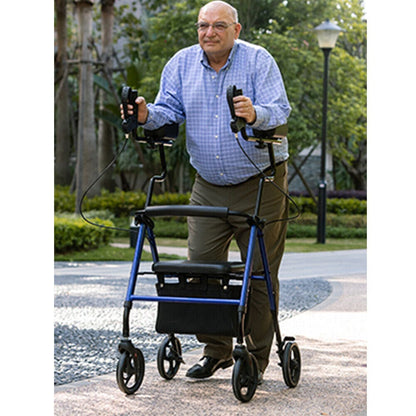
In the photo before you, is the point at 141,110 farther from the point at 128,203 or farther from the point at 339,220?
the point at 339,220

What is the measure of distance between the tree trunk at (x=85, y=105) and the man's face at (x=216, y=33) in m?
13.3

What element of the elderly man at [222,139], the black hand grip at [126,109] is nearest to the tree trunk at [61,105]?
the elderly man at [222,139]

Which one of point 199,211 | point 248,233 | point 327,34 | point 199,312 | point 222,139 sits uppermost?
point 327,34

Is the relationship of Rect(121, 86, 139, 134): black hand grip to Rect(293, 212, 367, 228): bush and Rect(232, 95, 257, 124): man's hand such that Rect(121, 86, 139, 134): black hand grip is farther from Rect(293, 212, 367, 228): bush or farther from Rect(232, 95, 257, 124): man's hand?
Rect(293, 212, 367, 228): bush

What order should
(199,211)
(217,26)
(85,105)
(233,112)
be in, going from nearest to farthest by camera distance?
1. (233,112)
2. (199,211)
3. (217,26)
4. (85,105)

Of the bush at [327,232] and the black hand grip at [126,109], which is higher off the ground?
the black hand grip at [126,109]

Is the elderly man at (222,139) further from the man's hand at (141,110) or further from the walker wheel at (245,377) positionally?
the walker wheel at (245,377)

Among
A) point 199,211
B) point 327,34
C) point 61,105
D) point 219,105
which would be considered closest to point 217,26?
point 219,105

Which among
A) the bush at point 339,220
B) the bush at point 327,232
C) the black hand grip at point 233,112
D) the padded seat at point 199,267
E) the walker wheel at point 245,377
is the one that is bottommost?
the bush at point 327,232

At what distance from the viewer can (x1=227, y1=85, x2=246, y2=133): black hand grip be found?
3947 millimetres

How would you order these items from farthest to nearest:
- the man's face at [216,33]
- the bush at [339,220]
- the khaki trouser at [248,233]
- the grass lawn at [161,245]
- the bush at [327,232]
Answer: the bush at [339,220] < the bush at [327,232] < the grass lawn at [161,245] < the khaki trouser at [248,233] < the man's face at [216,33]

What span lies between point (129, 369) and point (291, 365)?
90cm

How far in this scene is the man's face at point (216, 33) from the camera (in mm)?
4391

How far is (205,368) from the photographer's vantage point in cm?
479
